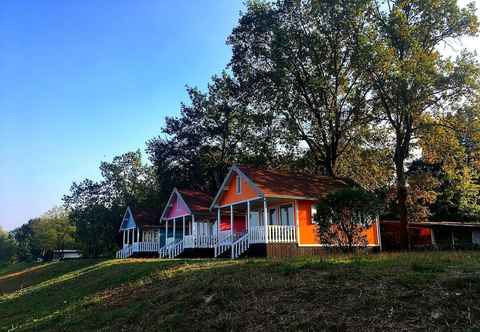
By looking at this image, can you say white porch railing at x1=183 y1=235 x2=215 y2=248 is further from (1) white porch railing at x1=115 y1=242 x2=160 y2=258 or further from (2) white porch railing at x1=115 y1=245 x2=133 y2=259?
(2) white porch railing at x1=115 y1=245 x2=133 y2=259

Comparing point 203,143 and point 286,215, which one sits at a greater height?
point 203,143

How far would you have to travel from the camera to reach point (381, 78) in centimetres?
2472

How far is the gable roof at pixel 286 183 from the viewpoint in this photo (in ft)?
75.0

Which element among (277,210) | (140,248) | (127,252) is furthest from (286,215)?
(127,252)

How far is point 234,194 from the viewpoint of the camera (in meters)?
26.6

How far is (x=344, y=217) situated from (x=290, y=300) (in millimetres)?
7870

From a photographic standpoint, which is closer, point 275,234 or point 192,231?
point 275,234

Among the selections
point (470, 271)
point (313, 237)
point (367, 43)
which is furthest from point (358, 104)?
point (470, 271)

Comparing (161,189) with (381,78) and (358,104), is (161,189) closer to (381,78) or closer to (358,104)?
(358,104)

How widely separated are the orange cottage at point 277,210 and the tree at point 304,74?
5.93 metres

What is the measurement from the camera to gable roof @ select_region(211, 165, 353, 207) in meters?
22.9

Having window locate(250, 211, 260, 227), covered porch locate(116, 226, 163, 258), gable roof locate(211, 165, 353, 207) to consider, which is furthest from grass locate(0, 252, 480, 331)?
covered porch locate(116, 226, 163, 258)

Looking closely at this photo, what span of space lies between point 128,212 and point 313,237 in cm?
2457

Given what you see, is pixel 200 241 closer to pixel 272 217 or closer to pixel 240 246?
pixel 272 217
